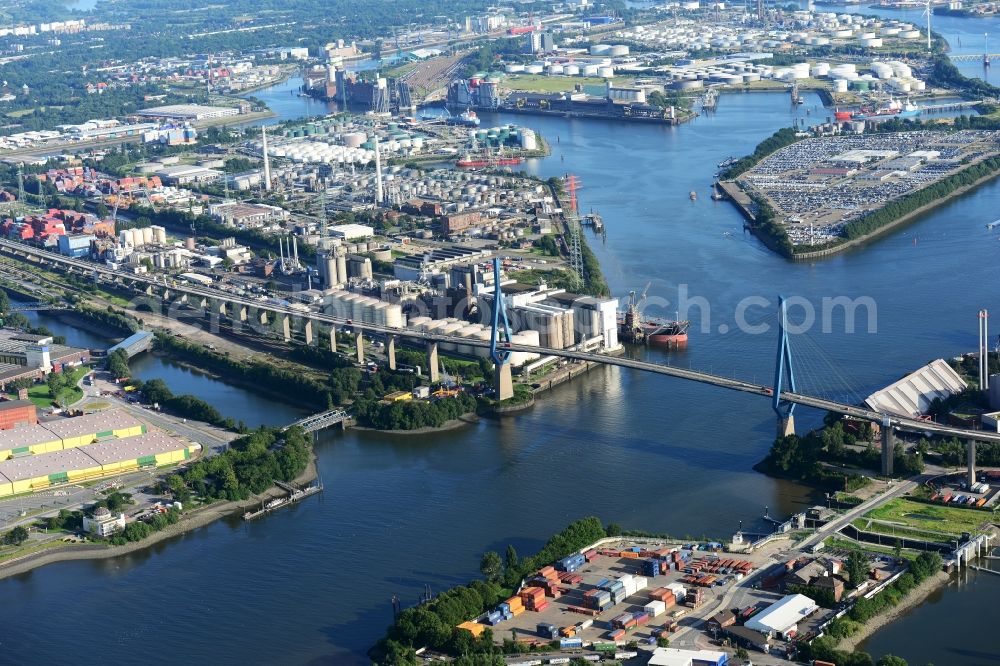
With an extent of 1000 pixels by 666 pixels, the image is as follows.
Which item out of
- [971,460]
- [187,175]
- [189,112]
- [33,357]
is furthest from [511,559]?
[189,112]

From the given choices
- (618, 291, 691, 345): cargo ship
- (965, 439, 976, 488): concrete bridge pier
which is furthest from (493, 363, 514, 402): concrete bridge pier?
(965, 439, 976, 488): concrete bridge pier

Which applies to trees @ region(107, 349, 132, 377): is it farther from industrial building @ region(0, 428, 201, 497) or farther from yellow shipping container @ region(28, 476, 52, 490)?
yellow shipping container @ region(28, 476, 52, 490)

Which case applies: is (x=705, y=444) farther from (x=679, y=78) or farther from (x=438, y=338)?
(x=679, y=78)

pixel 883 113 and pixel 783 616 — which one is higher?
pixel 883 113

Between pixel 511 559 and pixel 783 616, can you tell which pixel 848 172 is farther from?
pixel 783 616

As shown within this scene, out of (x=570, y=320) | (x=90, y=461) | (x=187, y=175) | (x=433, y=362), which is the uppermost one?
(x=187, y=175)

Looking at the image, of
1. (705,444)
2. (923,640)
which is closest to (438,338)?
(705,444)

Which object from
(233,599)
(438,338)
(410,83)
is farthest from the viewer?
(410,83)
